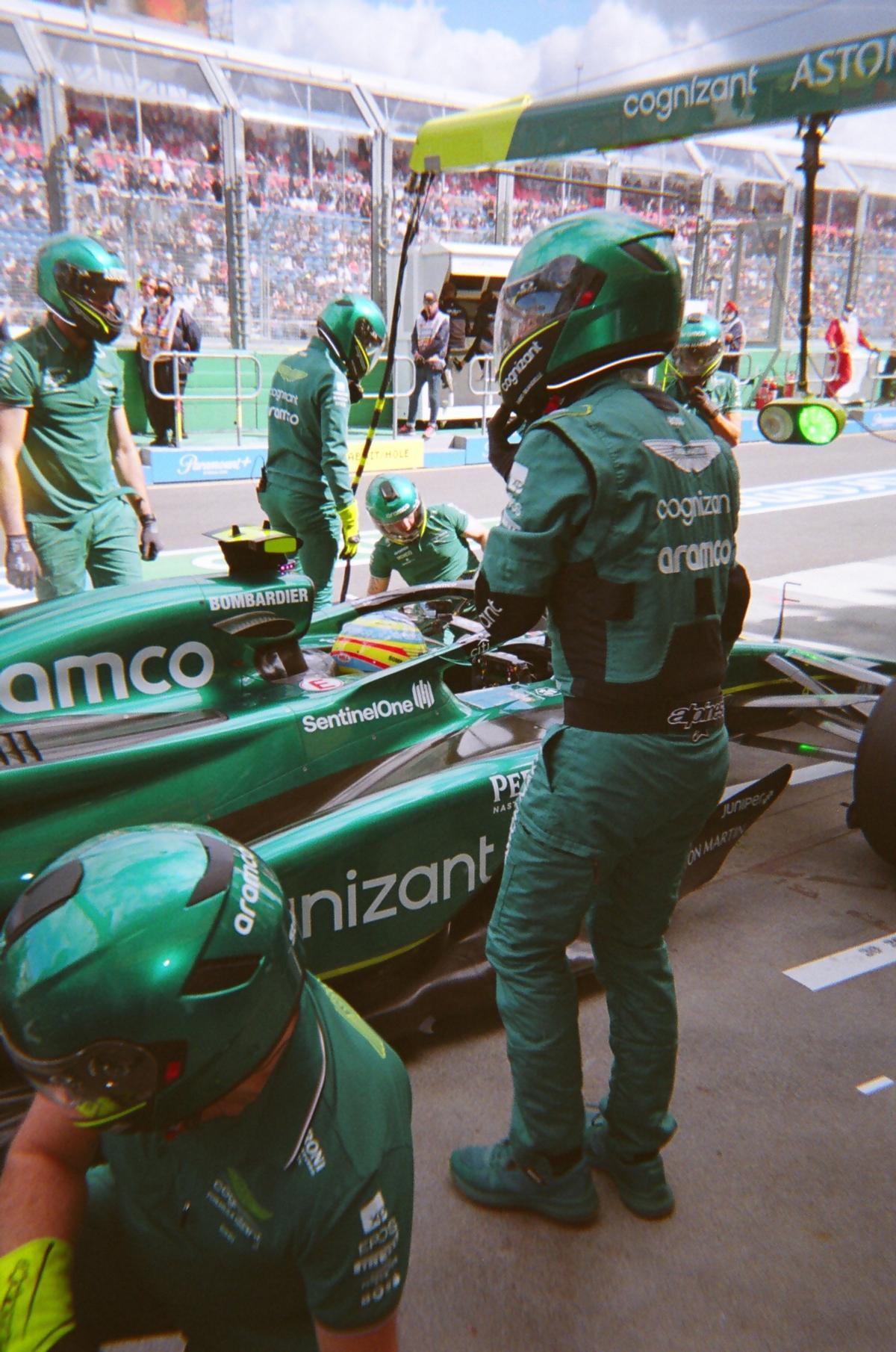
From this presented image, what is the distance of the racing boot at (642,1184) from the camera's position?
239 cm

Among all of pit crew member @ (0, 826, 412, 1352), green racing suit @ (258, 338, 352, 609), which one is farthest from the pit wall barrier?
pit crew member @ (0, 826, 412, 1352)

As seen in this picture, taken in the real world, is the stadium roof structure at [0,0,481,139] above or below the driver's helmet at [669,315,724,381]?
above

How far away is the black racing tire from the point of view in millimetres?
3637

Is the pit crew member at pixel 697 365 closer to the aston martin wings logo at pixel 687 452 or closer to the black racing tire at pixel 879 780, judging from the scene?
the black racing tire at pixel 879 780

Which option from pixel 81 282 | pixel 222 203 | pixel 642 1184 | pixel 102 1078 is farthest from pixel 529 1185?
pixel 222 203

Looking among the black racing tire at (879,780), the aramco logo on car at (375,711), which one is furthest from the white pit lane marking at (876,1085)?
the aramco logo on car at (375,711)

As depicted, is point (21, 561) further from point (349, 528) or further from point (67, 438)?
point (349, 528)

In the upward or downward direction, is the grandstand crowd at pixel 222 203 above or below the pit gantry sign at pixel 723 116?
above

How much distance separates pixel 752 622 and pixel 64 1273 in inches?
260

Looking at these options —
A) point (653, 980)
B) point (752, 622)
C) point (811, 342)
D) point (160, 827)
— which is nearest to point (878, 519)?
point (752, 622)

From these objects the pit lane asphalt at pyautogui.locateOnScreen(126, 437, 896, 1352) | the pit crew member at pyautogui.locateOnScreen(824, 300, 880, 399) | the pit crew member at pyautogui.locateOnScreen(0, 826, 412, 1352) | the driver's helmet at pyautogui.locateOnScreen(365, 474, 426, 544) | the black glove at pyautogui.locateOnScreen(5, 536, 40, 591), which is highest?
the pit crew member at pyautogui.locateOnScreen(824, 300, 880, 399)

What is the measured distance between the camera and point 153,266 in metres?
15.8

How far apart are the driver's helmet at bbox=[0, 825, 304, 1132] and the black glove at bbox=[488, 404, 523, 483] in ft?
3.91

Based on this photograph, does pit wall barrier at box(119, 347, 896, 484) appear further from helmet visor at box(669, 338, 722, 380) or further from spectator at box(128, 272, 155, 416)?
helmet visor at box(669, 338, 722, 380)
